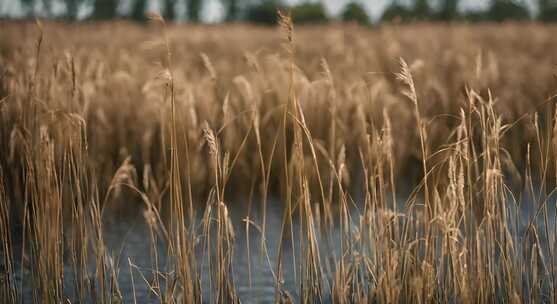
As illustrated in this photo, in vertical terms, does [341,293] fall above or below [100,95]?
below

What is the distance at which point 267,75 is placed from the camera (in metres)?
4.40

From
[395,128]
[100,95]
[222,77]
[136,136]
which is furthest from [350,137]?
[222,77]

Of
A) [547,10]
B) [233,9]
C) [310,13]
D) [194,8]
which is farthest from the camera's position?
[194,8]

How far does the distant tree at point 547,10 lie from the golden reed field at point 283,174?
986 centimetres

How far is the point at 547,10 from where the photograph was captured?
17469 mm

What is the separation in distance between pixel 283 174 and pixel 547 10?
1669 centimetres

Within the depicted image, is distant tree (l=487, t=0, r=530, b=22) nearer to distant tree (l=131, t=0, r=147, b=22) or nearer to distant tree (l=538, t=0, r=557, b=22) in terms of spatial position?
distant tree (l=538, t=0, r=557, b=22)

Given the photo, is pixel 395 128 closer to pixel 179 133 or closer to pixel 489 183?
→ pixel 179 133

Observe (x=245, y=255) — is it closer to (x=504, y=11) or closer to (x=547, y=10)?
(x=547, y=10)

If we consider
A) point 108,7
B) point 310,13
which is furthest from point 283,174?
point 310,13

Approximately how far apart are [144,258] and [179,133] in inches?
44.9

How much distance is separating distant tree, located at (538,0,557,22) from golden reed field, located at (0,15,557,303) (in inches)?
388

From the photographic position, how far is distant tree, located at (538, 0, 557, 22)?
16.4 meters

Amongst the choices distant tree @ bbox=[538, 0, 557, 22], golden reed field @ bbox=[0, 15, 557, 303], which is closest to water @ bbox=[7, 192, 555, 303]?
golden reed field @ bbox=[0, 15, 557, 303]
